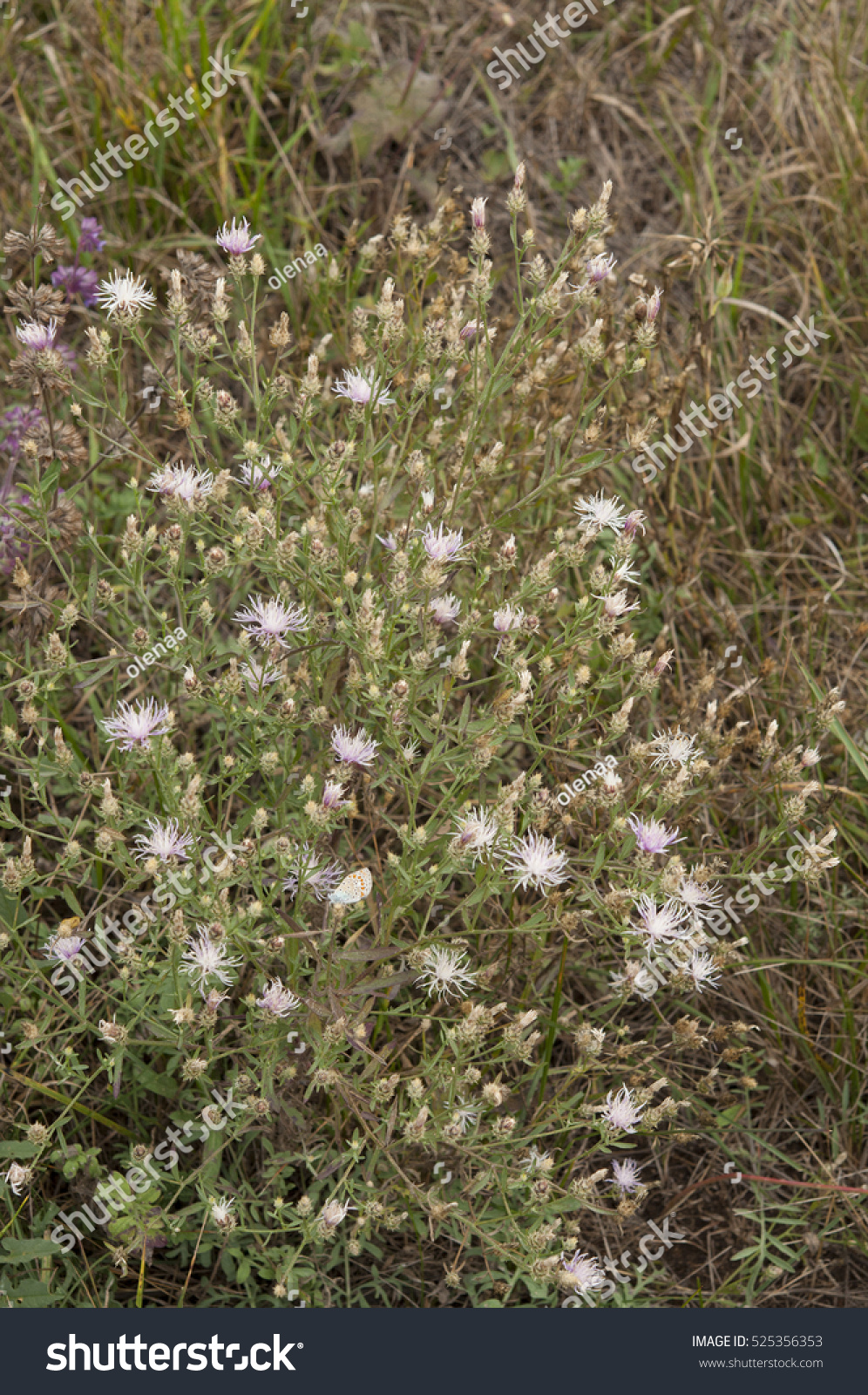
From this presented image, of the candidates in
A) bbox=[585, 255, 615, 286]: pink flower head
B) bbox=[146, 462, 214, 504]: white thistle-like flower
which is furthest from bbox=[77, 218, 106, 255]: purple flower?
bbox=[585, 255, 615, 286]: pink flower head

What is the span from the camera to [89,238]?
3.67 metres

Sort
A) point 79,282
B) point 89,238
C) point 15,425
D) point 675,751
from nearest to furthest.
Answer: point 675,751
point 15,425
point 79,282
point 89,238

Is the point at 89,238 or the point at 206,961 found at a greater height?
the point at 89,238

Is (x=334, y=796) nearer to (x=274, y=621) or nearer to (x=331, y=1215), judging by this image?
(x=274, y=621)

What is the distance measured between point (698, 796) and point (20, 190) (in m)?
3.02

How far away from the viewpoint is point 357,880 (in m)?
2.36

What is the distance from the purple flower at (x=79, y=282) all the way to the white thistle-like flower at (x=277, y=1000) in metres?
2.17

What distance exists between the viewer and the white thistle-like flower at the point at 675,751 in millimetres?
2551

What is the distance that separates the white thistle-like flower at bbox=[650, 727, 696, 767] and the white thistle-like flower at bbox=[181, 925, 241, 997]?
99 cm

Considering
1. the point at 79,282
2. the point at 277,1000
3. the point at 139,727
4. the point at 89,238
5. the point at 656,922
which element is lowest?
the point at 656,922

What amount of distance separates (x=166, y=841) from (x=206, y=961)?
252 millimetres

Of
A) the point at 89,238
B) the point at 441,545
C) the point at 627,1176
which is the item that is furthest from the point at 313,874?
the point at 89,238

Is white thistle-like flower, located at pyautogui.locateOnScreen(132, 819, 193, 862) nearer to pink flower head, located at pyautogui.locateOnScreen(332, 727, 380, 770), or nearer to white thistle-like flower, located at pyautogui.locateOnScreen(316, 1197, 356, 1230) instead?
pink flower head, located at pyautogui.locateOnScreen(332, 727, 380, 770)

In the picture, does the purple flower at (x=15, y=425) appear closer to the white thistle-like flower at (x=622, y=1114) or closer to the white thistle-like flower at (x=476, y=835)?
the white thistle-like flower at (x=476, y=835)
